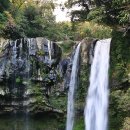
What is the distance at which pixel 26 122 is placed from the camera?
59.0 ft

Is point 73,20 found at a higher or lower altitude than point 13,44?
higher

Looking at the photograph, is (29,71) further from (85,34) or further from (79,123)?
(85,34)

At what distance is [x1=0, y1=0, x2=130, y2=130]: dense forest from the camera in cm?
1491

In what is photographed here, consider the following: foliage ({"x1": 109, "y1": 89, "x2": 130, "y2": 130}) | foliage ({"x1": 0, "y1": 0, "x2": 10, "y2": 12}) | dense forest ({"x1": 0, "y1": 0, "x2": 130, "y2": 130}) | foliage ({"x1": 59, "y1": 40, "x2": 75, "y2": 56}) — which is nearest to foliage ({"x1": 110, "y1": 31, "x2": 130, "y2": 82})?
dense forest ({"x1": 0, "y1": 0, "x2": 130, "y2": 130})

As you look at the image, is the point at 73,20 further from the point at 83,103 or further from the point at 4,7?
Result: the point at 83,103

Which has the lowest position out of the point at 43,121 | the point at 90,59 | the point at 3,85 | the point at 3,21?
the point at 43,121

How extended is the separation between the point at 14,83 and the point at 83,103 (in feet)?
11.5

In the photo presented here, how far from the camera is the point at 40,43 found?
1761 centimetres

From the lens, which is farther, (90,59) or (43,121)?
(43,121)

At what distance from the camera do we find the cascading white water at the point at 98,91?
15219mm

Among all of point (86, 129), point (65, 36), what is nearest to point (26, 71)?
point (86, 129)

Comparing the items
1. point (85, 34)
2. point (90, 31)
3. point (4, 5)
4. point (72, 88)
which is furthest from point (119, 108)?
point (90, 31)

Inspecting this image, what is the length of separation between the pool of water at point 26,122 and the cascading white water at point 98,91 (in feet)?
8.11

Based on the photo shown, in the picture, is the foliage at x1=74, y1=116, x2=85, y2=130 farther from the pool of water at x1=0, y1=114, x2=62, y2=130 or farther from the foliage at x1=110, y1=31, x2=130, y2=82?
the foliage at x1=110, y1=31, x2=130, y2=82
